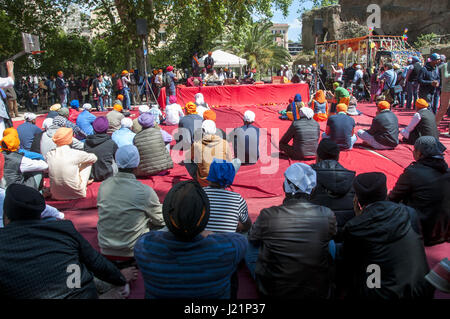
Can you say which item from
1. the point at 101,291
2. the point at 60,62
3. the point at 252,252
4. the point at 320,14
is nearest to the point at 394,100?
the point at 252,252

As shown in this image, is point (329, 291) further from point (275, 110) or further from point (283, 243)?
point (275, 110)

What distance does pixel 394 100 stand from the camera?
12125 mm

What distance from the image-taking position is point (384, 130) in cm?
630

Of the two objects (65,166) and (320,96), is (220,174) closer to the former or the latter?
(65,166)

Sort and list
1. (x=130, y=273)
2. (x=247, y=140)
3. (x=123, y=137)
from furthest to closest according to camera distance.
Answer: (x=247, y=140) → (x=123, y=137) → (x=130, y=273)

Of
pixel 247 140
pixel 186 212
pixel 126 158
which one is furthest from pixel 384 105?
pixel 186 212

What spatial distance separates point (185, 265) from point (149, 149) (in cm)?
369

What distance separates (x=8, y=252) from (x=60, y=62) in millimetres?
21557

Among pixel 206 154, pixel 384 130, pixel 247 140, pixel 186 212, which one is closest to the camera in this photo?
pixel 186 212

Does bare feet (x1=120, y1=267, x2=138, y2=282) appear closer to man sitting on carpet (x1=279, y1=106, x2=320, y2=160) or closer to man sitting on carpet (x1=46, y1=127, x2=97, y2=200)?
man sitting on carpet (x1=46, y1=127, x2=97, y2=200)

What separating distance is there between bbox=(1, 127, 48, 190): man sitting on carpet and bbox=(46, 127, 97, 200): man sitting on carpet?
6.2 inches

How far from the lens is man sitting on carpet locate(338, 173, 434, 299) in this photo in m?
2.10

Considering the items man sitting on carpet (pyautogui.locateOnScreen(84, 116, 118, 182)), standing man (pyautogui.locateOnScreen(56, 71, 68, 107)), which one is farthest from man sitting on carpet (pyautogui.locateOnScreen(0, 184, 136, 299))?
standing man (pyautogui.locateOnScreen(56, 71, 68, 107))

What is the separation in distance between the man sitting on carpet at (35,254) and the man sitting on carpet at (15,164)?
8.00 feet
